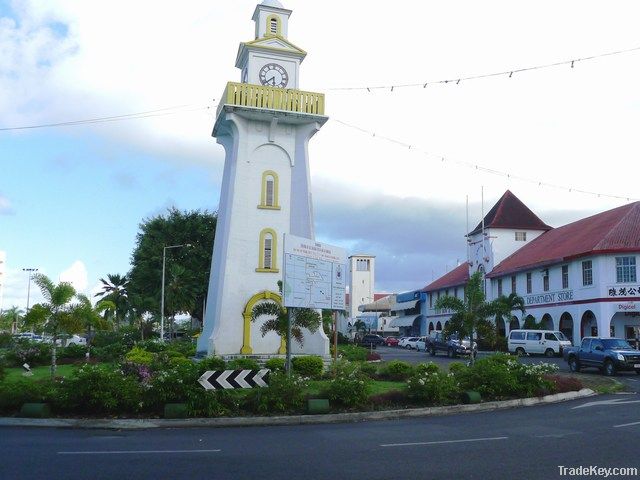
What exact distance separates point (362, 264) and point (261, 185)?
258 ft

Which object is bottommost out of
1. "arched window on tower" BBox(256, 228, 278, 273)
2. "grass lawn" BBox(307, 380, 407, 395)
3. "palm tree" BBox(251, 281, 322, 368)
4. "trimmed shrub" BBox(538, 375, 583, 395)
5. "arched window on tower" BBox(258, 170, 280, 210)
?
"grass lawn" BBox(307, 380, 407, 395)

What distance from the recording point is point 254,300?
27.5 m

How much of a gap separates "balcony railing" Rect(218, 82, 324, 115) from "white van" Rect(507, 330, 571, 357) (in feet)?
70.2

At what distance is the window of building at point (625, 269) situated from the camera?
130 ft

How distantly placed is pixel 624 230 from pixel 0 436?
39788 millimetres

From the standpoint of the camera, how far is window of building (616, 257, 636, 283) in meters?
39.7

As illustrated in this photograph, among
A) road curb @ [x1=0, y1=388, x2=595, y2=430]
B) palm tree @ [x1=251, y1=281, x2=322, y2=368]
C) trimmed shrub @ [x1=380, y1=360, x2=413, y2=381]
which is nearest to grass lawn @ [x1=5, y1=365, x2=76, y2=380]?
palm tree @ [x1=251, y1=281, x2=322, y2=368]

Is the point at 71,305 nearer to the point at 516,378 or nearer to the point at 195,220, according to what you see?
the point at 516,378

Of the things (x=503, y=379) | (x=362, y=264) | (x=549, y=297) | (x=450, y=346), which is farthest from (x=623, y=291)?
(x=362, y=264)

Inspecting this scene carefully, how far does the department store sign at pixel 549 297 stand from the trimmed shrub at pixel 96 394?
36.1 meters

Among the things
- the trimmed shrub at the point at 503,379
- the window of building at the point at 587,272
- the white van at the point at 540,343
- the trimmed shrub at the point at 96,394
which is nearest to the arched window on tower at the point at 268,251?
the trimmed shrub at the point at 503,379

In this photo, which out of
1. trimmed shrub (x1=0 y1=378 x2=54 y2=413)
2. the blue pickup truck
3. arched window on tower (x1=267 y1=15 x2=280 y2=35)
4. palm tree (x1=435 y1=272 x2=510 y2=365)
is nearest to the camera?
trimmed shrub (x1=0 y1=378 x2=54 y2=413)

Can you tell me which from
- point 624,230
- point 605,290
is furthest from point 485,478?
point 624,230

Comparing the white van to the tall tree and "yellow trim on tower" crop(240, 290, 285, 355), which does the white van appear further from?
the tall tree
